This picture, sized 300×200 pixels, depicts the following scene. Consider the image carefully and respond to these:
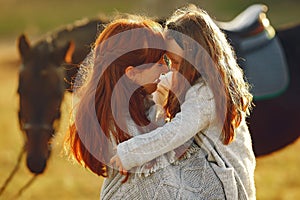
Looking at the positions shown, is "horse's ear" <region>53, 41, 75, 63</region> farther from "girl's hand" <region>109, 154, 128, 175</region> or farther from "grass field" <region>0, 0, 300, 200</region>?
"girl's hand" <region>109, 154, 128, 175</region>

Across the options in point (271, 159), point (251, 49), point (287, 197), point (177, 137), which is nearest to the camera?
point (177, 137)

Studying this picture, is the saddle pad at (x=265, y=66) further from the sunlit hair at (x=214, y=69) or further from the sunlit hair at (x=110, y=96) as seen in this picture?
the sunlit hair at (x=110, y=96)

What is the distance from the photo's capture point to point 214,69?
9.16 feet

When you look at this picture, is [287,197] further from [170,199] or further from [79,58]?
[170,199]

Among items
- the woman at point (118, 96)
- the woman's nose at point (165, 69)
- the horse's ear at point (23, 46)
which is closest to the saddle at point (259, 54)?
the horse's ear at point (23, 46)

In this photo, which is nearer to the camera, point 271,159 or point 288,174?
point 288,174

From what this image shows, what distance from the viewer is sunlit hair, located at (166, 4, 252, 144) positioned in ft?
9.13

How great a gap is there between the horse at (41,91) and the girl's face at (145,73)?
1651 millimetres

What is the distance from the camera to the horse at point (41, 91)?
4492 millimetres

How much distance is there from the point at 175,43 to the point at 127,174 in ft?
1.83

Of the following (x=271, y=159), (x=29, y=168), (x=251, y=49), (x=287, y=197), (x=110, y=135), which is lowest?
(x=271, y=159)

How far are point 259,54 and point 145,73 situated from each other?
93.9 inches

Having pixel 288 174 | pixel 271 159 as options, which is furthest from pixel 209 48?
pixel 271 159

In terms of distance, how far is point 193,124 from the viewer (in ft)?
9.06
